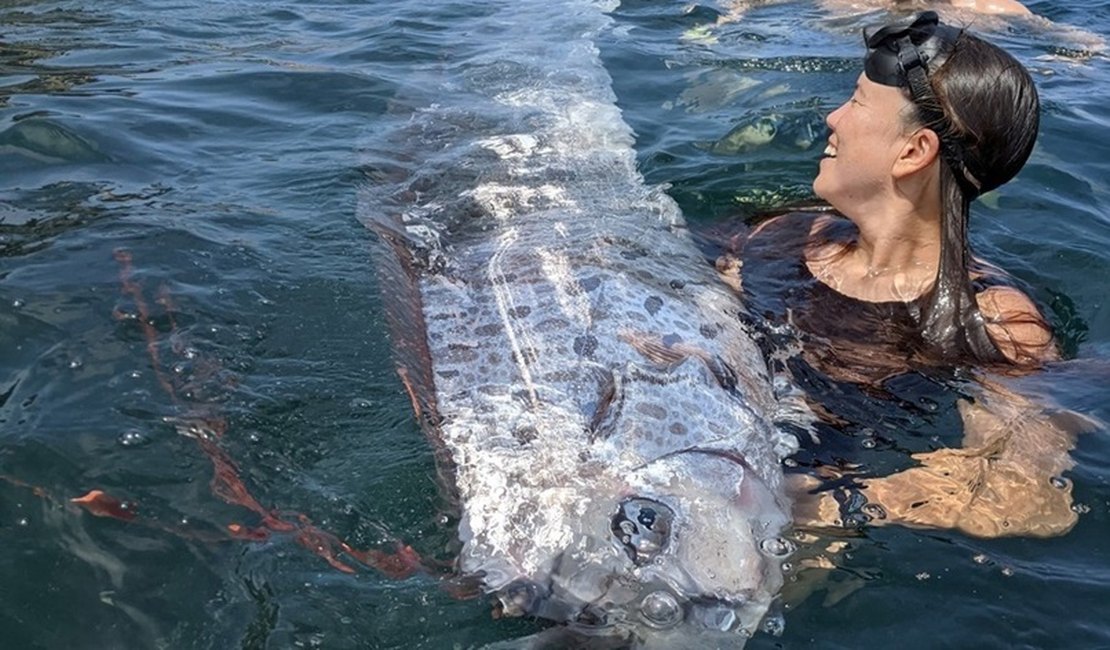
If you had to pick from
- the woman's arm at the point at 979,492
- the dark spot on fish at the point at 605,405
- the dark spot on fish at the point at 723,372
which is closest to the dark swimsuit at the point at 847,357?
the woman's arm at the point at 979,492

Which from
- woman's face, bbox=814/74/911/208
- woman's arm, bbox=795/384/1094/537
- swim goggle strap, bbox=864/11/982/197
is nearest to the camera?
woman's arm, bbox=795/384/1094/537

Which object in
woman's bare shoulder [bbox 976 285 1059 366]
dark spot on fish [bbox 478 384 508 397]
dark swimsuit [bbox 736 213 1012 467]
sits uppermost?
dark spot on fish [bbox 478 384 508 397]

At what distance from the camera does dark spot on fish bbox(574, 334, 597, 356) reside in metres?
3.08

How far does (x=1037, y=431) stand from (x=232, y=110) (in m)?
4.23

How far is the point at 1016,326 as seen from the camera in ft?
11.4

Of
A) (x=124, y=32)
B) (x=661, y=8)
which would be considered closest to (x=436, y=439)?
(x=124, y=32)

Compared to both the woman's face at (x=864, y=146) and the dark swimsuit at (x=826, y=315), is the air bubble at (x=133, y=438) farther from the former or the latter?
the woman's face at (x=864, y=146)

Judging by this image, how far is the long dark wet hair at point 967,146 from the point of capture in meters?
3.26

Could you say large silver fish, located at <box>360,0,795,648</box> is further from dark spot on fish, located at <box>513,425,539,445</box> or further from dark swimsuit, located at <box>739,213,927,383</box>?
dark swimsuit, located at <box>739,213,927,383</box>

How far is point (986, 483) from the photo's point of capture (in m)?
2.91

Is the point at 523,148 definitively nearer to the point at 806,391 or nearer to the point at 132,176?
the point at 132,176

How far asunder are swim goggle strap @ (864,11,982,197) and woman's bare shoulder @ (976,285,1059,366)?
0.40 meters

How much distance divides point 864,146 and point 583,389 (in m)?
1.33

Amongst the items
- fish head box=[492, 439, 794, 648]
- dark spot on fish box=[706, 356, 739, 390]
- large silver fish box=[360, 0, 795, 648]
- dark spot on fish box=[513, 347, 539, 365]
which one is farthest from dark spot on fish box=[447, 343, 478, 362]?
fish head box=[492, 439, 794, 648]
